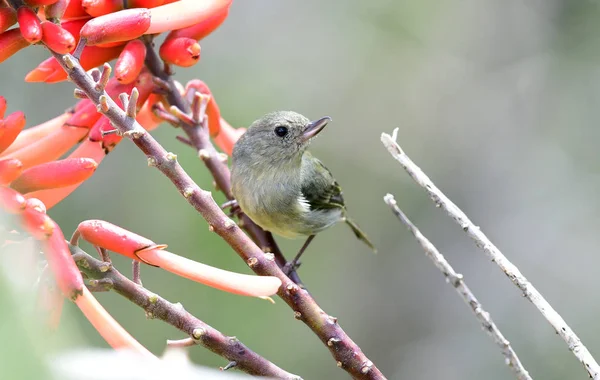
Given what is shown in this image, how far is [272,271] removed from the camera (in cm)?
163

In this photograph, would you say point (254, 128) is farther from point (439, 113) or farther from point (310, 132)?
point (439, 113)

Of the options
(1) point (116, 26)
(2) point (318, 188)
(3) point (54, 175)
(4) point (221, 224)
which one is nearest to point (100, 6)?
(1) point (116, 26)

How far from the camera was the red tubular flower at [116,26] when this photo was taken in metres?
1.61

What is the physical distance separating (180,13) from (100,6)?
0.68ft

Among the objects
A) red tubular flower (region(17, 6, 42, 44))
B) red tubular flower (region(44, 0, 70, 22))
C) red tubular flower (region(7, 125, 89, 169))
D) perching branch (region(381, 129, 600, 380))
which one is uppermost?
red tubular flower (region(44, 0, 70, 22))

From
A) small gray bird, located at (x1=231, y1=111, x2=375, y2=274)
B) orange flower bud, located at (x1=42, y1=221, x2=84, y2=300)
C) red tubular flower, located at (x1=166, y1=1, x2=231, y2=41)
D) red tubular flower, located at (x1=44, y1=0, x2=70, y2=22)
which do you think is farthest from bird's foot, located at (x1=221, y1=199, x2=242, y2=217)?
orange flower bud, located at (x1=42, y1=221, x2=84, y2=300)

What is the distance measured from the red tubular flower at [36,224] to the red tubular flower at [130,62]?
2.05 feet

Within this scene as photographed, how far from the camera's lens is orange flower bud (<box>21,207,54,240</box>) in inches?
51.1

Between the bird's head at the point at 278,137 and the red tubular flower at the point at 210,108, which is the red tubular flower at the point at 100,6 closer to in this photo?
the red tubular flower at the point at 210,108

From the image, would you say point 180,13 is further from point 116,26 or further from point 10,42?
point 10,42

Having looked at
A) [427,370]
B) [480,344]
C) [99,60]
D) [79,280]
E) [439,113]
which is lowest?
[427,370]

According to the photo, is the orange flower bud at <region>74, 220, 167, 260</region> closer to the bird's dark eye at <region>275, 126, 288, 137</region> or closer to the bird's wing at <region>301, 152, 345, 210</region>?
the bird's dark eye at <region>275, 126, 288, 137</region>

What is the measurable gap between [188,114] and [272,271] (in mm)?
859

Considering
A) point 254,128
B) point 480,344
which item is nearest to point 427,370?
point 480,344
